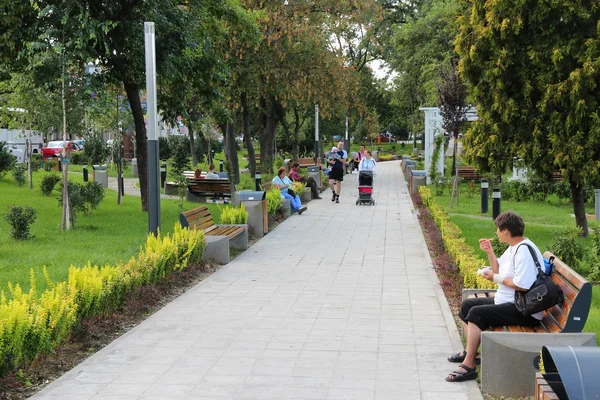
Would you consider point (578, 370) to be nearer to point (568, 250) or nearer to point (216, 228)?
point (568, 250)

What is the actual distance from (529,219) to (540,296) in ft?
45.9

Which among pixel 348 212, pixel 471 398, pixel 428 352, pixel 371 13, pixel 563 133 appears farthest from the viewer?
pixel 371 13

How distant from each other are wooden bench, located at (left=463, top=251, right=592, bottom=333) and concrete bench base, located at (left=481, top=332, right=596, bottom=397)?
0.22m

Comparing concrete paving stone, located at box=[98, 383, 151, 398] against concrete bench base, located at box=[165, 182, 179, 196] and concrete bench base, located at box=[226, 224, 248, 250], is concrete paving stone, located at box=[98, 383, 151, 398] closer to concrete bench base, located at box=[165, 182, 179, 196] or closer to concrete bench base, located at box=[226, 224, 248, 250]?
concrete bench base, located at box=[226, 224, 248, 250]

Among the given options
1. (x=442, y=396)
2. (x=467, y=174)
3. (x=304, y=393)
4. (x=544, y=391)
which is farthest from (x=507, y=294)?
(x=467, y=174)

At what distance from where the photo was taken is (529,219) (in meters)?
19.3

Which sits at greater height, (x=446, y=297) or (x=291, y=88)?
(x=291, y=88)

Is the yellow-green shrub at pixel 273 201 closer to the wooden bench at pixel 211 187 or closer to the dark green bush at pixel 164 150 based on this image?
the wooden bench at pixel 211 187

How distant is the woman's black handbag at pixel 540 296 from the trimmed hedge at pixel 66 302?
3.83 m

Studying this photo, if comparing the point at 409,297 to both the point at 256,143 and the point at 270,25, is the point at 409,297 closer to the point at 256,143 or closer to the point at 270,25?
the point at 270,25

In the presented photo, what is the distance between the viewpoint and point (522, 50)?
1582 centimetres

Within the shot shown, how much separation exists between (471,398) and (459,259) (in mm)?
4405

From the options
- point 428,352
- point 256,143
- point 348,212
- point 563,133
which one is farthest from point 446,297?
point 256,143

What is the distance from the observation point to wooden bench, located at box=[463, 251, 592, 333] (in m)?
5.56
